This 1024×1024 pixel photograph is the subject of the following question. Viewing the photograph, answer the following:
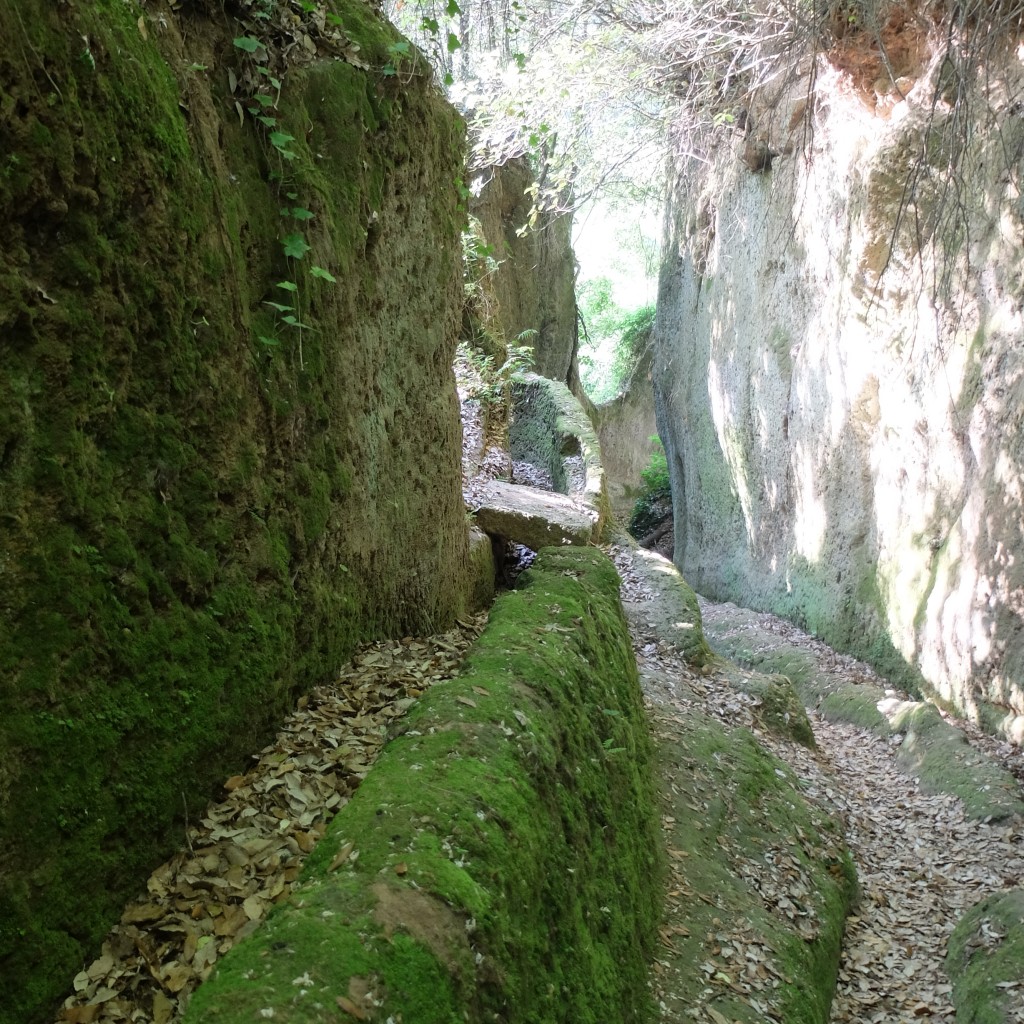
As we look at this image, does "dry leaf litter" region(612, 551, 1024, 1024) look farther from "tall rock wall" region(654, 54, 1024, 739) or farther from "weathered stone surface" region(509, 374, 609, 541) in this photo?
"weathered stone surface" region(509, 374, 609, 541)

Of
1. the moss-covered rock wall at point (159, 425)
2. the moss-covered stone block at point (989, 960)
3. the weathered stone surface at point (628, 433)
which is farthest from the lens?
the weathered stone surface at point (628, 433)

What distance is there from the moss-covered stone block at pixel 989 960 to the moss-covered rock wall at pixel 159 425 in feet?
13.4

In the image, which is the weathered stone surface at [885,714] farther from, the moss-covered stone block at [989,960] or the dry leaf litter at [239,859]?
the dry leaf litter at [239,859]

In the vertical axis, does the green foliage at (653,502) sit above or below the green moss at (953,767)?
above

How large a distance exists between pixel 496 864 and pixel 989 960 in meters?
3.94

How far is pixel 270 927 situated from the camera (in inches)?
85.0

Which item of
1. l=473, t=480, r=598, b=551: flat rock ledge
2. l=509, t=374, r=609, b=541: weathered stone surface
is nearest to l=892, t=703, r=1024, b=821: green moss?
l=473, t=480, r=598, b=551: flat rock ledge

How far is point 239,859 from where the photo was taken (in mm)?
2666

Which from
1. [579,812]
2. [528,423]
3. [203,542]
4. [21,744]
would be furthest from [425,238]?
[528,423]

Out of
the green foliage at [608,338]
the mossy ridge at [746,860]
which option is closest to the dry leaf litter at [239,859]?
the mossy ridge at [746,860]

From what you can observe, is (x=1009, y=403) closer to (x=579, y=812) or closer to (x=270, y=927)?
(x=579, y=812)

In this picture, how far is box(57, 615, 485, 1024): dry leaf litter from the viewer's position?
2.16 metres

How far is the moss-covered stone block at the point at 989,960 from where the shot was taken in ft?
14.6

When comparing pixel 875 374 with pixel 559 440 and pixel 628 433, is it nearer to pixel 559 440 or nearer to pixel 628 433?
pixel 559 440
